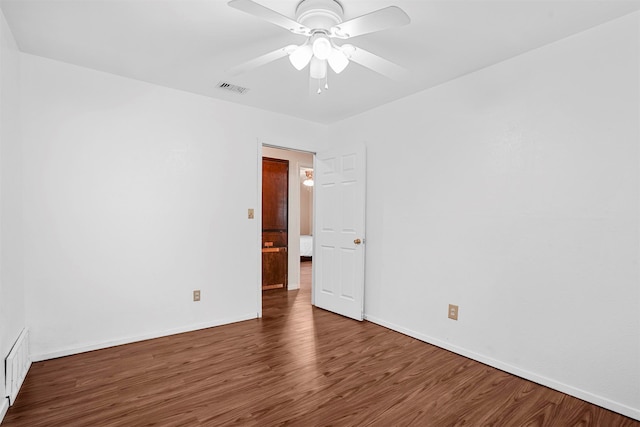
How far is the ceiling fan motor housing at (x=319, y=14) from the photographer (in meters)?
1.82

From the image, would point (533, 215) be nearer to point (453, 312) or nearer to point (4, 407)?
point (453, 312)

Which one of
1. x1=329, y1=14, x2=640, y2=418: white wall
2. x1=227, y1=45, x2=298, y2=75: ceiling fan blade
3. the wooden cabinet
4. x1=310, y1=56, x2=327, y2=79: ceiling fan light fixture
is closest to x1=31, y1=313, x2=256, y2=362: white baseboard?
the wooden cabinet

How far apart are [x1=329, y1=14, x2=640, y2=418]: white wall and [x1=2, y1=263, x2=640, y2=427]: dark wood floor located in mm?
300

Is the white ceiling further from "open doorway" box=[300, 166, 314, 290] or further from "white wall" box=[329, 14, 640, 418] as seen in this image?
"open doorway" box=[300, 166, 314, 290]

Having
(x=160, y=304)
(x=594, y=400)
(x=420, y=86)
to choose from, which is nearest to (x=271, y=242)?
(x=160, y=304)

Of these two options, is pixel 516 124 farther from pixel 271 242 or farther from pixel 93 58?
pixel 271 242

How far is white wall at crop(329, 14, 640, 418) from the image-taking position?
6.66 ft

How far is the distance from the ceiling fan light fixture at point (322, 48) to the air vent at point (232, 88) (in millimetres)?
Result: 1503

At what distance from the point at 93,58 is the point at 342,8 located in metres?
2.11

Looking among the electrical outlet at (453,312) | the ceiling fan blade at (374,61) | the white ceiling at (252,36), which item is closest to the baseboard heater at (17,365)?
the white ceiling at (252,36)

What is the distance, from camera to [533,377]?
7.81 feet

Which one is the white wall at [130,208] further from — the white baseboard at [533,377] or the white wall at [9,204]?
the white baseboard at [533,377]

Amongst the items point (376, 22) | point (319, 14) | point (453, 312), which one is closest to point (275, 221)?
A: point (453, 312)

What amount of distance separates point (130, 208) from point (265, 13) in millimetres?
Result: 2292
